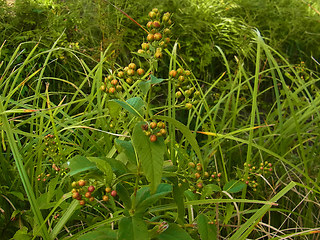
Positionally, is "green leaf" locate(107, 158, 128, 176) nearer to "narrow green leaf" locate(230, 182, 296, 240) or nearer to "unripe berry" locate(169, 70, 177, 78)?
"unripe berry" locate(169, 70, 177, 78)

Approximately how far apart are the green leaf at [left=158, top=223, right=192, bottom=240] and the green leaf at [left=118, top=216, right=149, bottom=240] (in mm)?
95

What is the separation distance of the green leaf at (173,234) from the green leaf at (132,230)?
0.09 meters

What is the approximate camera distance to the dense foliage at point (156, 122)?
105 centimetres

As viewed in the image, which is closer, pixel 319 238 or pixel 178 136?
→ pixel 319 238

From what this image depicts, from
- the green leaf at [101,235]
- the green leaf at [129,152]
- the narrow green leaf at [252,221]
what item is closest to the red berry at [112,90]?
the green leaf at [129,152]

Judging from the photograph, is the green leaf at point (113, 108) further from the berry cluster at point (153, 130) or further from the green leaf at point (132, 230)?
the green leaf at point (132, 230)

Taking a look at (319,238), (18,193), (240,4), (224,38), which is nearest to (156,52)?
(18,193)

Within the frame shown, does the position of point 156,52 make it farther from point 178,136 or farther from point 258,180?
point 178,136

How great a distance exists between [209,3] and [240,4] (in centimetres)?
37

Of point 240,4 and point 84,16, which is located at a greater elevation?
point 84,16

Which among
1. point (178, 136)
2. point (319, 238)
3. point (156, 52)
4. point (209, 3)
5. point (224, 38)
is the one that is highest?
point (156, 52)

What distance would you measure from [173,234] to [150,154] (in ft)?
0.83

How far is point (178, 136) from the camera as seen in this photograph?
267cm

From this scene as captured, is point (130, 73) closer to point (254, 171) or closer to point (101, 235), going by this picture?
point (101, 235)
